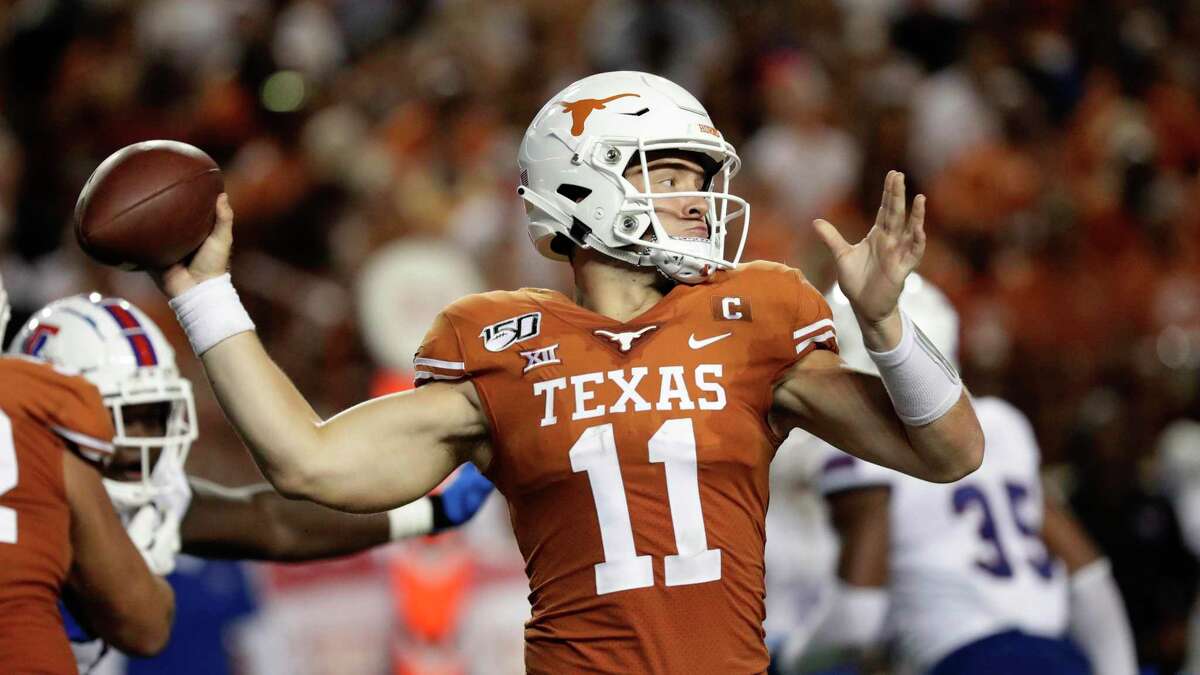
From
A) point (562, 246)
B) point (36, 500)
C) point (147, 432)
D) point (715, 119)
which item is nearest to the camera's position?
point (36, 500)

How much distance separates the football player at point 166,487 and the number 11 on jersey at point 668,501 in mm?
989

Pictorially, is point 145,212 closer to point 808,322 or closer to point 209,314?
point 209,314

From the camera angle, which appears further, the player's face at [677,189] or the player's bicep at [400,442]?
the player's face at [677,189]

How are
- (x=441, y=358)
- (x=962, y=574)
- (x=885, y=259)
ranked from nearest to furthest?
(x=885, y=259), (x=441, y=358), (x=962, y=574)

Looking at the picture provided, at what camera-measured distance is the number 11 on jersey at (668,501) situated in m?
2.77

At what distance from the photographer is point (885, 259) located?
8.84 feet

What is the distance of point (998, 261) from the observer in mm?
8383

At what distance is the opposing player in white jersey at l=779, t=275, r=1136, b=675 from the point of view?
4.25 metres

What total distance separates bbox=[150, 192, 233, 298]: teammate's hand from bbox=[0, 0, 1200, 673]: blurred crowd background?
388 centimetres

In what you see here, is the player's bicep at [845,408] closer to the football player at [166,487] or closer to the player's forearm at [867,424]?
the player's forearm at [867,424]

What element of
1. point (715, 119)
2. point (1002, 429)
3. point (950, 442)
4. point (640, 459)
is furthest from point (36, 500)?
point (715, 119)

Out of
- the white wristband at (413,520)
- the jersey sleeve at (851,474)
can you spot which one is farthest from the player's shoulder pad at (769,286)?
the jersey sleeve at (851,474)

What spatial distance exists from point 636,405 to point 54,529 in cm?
113

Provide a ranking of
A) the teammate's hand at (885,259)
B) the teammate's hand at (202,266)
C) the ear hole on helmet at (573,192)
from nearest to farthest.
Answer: the teammate's hand at (885,259) < the teammate's hand at (202,266) < the ear hole on helmet at (573,192)
